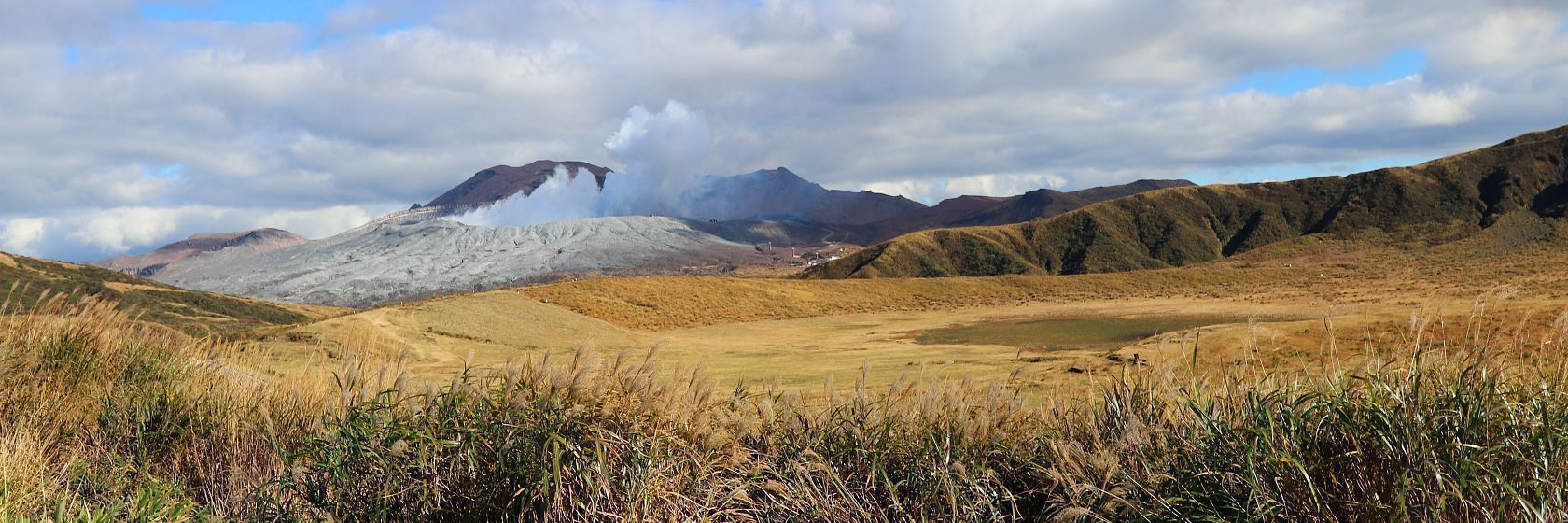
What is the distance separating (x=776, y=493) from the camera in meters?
4.67

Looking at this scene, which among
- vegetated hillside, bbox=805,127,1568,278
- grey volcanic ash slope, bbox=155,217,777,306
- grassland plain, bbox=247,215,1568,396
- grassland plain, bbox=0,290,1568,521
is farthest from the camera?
grey volcanic ash slope, bbox=155,217,777,306

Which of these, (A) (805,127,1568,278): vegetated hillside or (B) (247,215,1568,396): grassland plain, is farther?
(A) (805,127,1568,278): vegetated hillside

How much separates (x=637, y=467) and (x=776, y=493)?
75cm

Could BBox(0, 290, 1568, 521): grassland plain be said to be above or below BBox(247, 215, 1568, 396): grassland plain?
above

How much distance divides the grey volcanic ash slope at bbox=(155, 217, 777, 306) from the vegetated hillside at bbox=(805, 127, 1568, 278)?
168ft

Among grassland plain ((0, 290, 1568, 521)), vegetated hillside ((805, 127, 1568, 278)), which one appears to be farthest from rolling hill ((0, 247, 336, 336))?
vegetated hillside ((805, 127, 1568, 278))

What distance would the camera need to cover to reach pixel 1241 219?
126m

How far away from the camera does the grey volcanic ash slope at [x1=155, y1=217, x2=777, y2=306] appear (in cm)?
12731

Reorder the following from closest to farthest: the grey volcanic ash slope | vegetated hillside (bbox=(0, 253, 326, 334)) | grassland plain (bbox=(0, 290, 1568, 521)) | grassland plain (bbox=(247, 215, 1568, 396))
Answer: grassland plain (bbox=(0, 290, 1568, 521))
grassland plain (bbox=(247, 215, 1568, 396))
vegetated hillside (bbox=(0, 253, 326, 334))
the grey volcanic ash slope

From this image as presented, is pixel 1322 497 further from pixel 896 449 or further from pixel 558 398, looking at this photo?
pixel 558 398

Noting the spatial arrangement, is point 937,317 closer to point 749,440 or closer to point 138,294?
point 749,440

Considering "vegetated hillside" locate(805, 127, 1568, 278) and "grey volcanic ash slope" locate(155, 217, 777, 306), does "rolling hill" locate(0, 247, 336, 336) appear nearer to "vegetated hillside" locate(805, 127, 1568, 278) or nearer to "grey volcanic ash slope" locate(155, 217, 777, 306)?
"grey volcanic ash slope" locate(155, 217, 777, 306)

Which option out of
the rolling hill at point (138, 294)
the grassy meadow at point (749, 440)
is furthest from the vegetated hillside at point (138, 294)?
the grassy meadow at point (749, 440)

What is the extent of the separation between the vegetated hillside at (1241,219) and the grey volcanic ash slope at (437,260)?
168 feet
